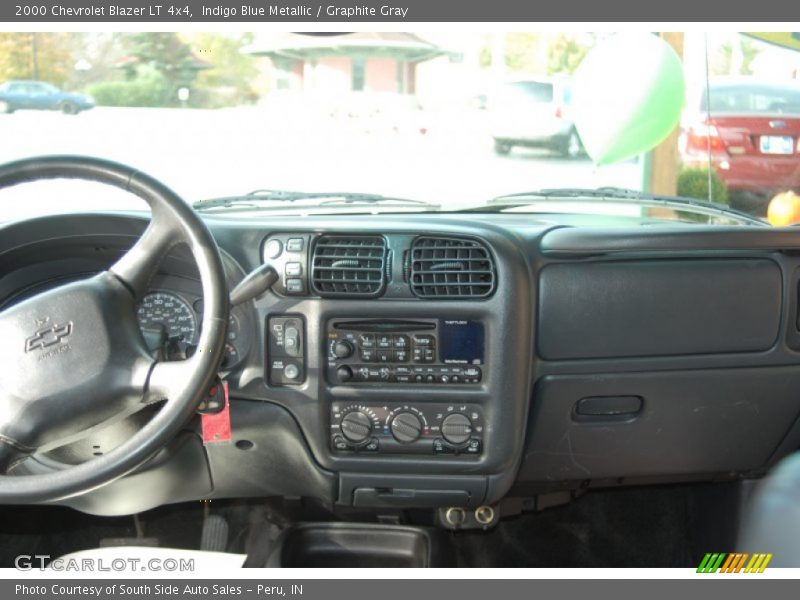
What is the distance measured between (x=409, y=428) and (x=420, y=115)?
120cm

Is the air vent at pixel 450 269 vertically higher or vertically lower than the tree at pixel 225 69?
lower

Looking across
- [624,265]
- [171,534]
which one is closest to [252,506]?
[171,534]

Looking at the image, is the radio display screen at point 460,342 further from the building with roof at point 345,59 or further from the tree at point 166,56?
the tree at point 166,56

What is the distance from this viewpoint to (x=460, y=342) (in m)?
2.30

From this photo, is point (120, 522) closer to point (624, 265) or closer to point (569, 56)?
point (624, 265)

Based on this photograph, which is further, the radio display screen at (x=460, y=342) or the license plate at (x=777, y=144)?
the license plate at (x=777, y=144)

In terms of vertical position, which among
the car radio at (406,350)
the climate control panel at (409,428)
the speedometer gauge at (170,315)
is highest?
the speedometer gauge at (170,315)

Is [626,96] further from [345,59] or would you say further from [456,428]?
[456,428]

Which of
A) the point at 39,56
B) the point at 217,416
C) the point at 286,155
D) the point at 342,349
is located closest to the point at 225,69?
the point at 286,155

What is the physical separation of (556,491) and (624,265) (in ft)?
2.73

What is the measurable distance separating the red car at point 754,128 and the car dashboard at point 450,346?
756mm

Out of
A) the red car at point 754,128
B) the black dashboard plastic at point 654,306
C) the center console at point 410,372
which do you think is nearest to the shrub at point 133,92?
the center console at point 410,372

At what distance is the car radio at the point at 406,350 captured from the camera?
7.54ft

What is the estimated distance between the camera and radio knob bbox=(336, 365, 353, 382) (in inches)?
91.3
